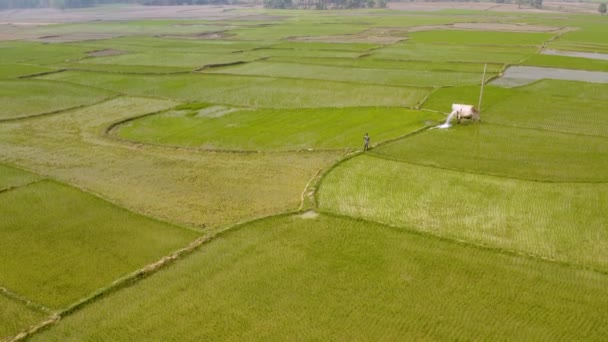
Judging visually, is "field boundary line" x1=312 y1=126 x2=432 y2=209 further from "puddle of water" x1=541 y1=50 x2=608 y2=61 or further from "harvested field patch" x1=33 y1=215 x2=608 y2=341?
"puddle of water" x1=541 y1=50 x2=608 y2=61

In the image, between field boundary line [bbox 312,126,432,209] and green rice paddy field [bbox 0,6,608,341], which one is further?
field boundary line [bbox 312,126,432,209]

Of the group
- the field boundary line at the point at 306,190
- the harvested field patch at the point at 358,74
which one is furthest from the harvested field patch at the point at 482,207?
the harvested field patch at the point at 358,74

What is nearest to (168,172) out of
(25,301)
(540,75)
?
(25,301)

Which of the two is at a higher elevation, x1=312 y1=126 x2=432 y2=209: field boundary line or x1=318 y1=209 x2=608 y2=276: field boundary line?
x1=312 y1=126 x2=432 y2=209: field boundary line

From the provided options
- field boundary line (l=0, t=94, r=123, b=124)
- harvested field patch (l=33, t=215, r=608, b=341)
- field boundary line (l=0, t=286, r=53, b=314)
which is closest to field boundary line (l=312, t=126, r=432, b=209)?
harvested field patch (l=33, t=215, r=608, b=341)

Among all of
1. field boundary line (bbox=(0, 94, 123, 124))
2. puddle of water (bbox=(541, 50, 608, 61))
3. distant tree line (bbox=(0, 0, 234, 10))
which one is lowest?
field boundary line (bbox=(0, 94, 123, 124))

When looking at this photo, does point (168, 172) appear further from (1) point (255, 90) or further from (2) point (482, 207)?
(1) point (255, 90)
